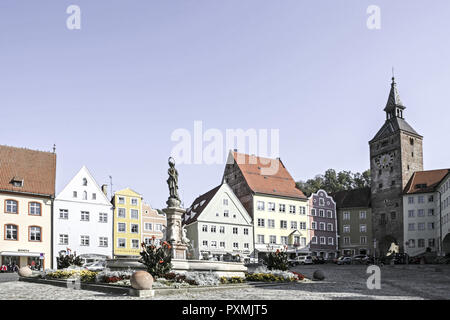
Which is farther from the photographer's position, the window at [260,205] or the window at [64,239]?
the window at [260,205]

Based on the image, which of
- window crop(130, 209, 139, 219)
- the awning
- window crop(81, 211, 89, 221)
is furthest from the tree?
the awning

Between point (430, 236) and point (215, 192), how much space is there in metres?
30.6

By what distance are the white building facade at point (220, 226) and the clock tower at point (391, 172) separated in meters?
21.5

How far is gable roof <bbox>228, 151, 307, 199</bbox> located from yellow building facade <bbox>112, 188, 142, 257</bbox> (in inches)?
639

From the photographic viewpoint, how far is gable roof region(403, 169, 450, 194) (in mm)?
72500

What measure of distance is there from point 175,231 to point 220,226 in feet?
125

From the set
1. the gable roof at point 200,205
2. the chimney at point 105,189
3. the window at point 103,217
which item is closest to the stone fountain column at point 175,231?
the window at point 103,217

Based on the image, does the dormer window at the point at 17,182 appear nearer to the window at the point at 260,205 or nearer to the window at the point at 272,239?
the window at the point at 260,205

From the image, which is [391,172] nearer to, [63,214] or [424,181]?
[424,181]

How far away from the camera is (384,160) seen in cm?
7869

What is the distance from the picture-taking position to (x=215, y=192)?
6731 cm

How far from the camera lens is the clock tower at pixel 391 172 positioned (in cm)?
7544
